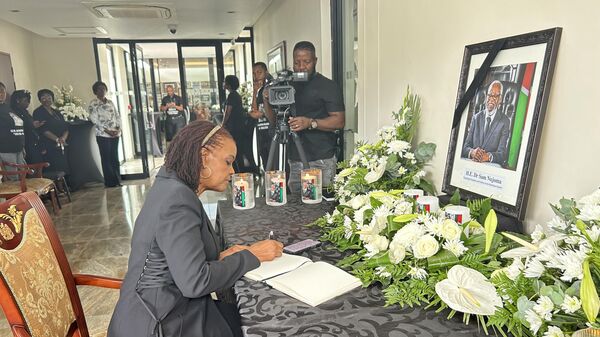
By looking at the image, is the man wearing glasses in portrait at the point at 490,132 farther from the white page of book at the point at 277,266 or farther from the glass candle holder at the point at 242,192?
the glass candle holder at the point at 242,192

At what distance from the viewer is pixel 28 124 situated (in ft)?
16.8

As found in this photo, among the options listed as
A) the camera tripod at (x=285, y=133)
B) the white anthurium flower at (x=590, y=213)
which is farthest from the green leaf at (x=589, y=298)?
the camera tripod at (x=285, y=133)

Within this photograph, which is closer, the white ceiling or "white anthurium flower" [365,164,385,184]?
"white anthurium flower" [365,164,385,184]

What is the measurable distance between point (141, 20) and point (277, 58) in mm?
1839

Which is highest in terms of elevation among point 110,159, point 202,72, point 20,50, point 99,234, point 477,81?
point 20,50

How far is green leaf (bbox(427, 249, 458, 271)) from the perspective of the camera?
97 centimetres

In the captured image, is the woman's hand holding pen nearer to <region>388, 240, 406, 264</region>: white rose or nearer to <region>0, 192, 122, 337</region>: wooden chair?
<region>388, 240, 406, 264</region>: white rose

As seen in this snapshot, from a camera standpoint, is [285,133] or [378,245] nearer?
[378,245]

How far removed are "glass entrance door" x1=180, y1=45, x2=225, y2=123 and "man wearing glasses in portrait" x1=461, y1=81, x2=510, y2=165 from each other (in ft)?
20.1

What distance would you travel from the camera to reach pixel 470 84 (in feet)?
4.27

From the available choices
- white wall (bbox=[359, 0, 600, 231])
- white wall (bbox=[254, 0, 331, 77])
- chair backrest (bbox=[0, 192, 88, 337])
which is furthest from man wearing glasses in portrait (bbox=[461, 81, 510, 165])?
white wall (bbox=[254, 0, 331, 77])

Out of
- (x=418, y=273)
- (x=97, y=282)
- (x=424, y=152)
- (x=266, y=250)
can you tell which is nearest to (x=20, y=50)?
(x=97, y=282)

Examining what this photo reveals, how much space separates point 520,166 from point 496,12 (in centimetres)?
47

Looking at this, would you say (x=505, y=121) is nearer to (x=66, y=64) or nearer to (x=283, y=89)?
(x=283, y=89)
